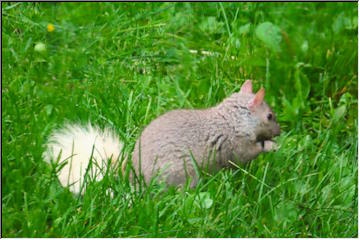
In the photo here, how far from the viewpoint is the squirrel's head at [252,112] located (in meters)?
4.29

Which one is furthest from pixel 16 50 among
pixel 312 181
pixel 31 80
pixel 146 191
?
pixel 312 181

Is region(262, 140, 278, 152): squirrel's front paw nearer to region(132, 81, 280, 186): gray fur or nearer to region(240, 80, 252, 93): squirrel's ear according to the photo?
region(132, 81, 280, 186): gray fur

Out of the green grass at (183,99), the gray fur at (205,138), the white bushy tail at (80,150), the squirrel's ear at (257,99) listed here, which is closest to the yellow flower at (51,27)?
the green grass at (183,99)

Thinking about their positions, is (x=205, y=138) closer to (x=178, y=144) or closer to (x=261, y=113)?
(x=178, y=144)

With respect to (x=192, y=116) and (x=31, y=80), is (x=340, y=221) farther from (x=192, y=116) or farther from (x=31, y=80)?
(x=31, y=80)

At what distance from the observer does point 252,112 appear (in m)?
4.35

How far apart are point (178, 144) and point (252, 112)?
2.04 ft

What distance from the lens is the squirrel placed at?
3.80m

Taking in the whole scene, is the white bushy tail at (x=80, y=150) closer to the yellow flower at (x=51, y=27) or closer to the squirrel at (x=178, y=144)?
the squirrel at (x=178, y=144)

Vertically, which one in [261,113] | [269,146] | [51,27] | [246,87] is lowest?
[269,146]

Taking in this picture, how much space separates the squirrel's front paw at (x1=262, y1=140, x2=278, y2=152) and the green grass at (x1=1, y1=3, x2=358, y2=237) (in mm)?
55

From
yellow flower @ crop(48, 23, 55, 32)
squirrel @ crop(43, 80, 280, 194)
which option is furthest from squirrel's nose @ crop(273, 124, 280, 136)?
yellow flower @ crop(48, 23, 55, 32)

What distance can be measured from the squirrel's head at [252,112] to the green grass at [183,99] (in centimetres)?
14

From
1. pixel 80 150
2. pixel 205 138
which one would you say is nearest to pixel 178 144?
pixel 205 138
